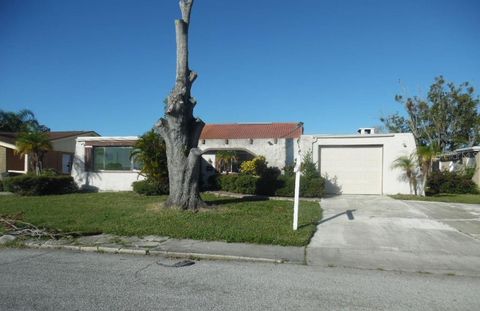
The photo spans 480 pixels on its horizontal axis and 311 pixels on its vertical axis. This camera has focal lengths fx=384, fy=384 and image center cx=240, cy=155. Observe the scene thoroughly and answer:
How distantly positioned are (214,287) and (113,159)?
54.7 ft

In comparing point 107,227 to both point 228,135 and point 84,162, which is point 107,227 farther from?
point 228,135

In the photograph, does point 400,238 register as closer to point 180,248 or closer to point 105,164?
point 180,248

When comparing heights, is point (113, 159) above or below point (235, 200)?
above

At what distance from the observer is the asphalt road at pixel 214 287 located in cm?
474

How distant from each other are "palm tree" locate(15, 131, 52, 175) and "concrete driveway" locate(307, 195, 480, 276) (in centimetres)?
1531

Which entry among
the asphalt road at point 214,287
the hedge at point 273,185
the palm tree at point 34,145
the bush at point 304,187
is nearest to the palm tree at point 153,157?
the hedge at point 273,185

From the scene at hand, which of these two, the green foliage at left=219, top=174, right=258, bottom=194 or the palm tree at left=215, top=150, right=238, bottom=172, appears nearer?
the green foliage at left=219, top=174, right=258, bottom=194

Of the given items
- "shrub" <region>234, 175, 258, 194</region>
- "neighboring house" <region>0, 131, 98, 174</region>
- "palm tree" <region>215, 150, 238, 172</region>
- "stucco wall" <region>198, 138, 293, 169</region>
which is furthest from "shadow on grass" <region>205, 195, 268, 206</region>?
"neighboring house" <region>0, 131, 98, 174</region>

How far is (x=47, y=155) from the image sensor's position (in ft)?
84.6

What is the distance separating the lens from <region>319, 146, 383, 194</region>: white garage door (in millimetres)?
18406

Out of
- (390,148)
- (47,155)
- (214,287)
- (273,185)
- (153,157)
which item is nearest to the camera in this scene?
(214,287)

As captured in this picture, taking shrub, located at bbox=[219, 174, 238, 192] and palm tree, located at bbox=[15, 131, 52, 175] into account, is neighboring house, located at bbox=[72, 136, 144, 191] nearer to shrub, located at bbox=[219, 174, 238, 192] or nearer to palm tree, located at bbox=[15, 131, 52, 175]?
palm tree, located at bbox=[15, 131, 52, 175]

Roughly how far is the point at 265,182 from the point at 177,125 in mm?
6176

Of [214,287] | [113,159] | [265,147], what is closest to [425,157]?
[265,147]
